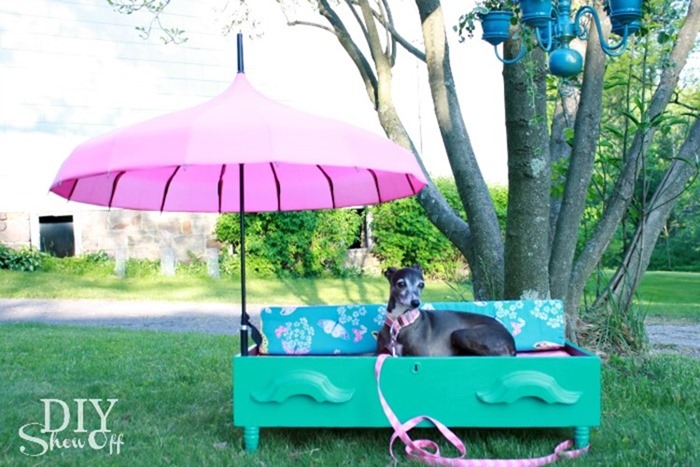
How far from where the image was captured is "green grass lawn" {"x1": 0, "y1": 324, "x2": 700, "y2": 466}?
159 inches

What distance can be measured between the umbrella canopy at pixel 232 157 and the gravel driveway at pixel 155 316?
4664 mm

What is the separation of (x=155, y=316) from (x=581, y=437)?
7586 millimetres

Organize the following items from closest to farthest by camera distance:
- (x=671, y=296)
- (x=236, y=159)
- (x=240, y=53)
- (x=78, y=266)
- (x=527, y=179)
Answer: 1. (x=236, y=159)
2. (x=240, y=53)
3. (x=527, y=179)
4. (x=78, y=266)
5. (x=671, y=296)

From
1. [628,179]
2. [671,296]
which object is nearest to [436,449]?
[628,179]

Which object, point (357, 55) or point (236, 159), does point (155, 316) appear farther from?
point (236, 159)

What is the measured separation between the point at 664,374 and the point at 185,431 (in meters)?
3.64

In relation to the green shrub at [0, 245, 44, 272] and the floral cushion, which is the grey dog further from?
the green shrub at [0, 245, 44, 272]

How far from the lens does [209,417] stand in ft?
16.1

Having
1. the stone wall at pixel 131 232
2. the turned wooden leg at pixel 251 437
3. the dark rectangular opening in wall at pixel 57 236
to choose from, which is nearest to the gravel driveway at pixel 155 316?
the stone wall at pixel 131 232

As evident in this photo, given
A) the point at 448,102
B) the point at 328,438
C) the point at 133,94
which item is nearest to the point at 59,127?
the point at 133,94

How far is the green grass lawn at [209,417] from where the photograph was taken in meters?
4.04

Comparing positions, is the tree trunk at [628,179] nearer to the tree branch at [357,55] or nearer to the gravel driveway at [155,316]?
the gravel driveway at [155,316]

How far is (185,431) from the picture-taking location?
15.0ft

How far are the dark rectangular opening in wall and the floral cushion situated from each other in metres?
11.9
